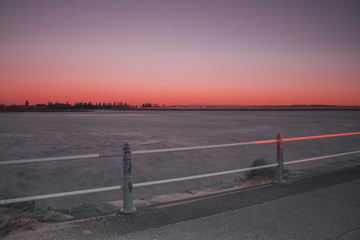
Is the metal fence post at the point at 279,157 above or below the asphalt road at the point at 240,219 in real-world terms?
above

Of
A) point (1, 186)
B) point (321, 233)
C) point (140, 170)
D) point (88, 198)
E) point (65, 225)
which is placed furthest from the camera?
point (140, 170)

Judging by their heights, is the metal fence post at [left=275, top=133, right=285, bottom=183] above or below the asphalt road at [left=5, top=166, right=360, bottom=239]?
above

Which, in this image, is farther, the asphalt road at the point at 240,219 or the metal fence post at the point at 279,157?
the metal fence post at the point at 279,157

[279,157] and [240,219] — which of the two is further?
[279,157]

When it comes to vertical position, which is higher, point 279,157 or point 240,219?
point 279,157

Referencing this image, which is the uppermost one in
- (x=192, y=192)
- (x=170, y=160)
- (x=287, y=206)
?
(x=287, y=206)

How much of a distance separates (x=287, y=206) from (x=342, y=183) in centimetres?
230

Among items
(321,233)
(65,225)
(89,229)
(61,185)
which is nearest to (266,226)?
(321,233)

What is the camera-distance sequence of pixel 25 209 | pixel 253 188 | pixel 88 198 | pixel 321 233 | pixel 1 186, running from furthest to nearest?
1. pixel 1 186
2. pixel 88 198
3. pixel 253 188
4. pixel 25 209
5. pixel 321 233

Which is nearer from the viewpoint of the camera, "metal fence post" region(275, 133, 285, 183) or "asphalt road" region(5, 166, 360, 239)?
"asphalt road" region(5, 166, 360, 239)

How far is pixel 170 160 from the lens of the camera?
19391mm

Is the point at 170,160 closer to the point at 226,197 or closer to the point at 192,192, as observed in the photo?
the point at 192,192

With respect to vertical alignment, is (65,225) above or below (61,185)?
above

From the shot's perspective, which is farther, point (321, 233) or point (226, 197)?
point (226, 197)
